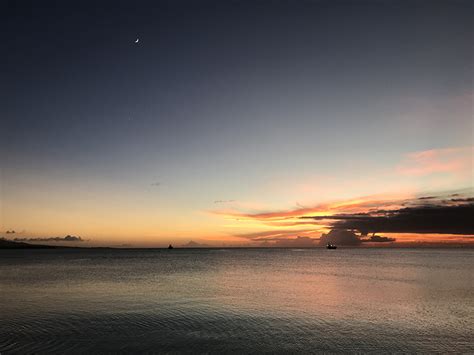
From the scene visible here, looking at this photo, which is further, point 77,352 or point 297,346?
point 297,346

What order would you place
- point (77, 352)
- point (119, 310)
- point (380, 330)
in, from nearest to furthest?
1. point (77, 352)
2. point (380, 330)
3. point (119, 310)

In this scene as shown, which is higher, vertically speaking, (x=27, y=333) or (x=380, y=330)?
(x=27, y=333)

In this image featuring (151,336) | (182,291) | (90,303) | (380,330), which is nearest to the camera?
(151,336)

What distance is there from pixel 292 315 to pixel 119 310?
18.0 m

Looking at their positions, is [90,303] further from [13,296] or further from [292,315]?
[292,315]

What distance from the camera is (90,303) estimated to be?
4059cm

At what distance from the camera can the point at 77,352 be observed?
22453mm

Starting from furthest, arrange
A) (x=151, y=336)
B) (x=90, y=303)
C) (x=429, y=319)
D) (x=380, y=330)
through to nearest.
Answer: (x=90, y=303)
(x=429, y=319)
(x=380, y=330)
(x=151, y=336)

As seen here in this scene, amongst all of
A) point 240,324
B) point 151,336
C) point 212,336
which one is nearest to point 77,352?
point 151,336

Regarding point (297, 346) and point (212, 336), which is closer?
point (297, 346)

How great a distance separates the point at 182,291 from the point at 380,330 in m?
30.7

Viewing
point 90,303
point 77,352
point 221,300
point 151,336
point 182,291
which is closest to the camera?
point 77,352

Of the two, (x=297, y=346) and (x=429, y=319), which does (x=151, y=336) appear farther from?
(x=429, y=319)

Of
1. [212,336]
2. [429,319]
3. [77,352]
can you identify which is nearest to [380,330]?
[429,319]
